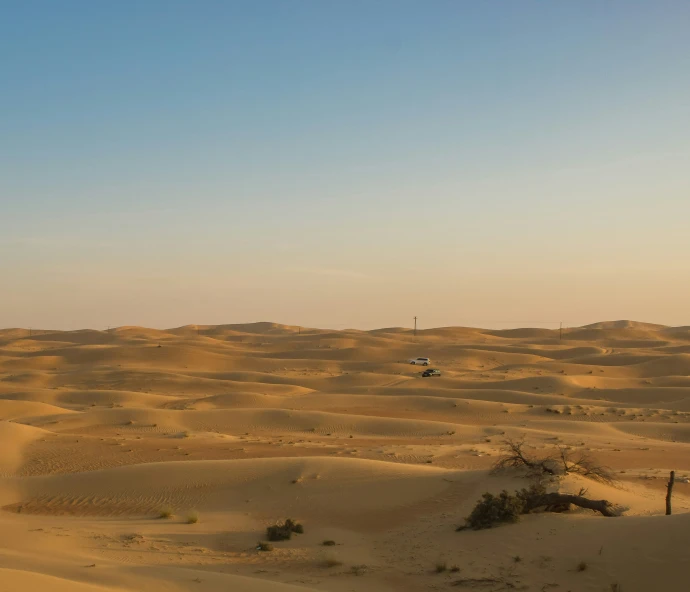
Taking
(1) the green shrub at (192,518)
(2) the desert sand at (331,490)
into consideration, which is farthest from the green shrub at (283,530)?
(1) the green shrub at (192,518)

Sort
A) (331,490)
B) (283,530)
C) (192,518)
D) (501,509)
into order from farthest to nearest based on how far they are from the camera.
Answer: (331,490) < (192,518) < (283,530) < (501,509)

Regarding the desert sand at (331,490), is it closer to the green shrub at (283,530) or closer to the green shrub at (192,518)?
the green shrub at (192,518)

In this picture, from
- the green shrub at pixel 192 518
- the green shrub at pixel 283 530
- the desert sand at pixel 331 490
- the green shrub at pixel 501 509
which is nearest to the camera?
the desert sand at pixel 331 490

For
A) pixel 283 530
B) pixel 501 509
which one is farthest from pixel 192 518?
pixel 501 509

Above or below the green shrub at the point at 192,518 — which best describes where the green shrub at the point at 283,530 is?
above

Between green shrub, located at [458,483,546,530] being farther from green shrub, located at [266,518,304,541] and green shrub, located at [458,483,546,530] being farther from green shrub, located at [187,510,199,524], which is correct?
green shrub, located at [187,510,199,524]

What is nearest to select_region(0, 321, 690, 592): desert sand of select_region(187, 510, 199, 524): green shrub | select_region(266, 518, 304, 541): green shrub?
select_region(187, 510, 199, 524): green shrub

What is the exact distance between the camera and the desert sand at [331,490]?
472 inches

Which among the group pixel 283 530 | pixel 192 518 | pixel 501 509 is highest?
pixel 501 509

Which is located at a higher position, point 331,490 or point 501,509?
point 501,509

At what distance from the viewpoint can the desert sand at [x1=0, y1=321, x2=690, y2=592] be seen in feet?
39.3

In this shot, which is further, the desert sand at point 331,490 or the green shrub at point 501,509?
the green shrub at point 501,509

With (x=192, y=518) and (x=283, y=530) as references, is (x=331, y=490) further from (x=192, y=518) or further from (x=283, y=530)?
(x=192, y=518)

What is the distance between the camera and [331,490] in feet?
63.8
